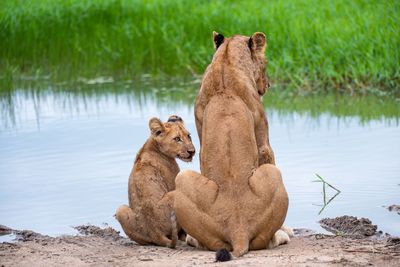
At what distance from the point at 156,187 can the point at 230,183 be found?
881mm

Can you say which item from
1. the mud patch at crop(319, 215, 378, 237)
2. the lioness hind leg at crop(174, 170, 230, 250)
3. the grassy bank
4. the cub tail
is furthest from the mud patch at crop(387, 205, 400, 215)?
the grassy bank

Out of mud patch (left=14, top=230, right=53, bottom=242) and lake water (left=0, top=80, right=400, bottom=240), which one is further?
lake water (left=0, top=80, right=400, bottom=240)

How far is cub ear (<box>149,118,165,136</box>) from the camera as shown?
8953 mm

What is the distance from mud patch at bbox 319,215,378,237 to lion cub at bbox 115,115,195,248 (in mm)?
1309

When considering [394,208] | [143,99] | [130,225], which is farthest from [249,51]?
[143,99]

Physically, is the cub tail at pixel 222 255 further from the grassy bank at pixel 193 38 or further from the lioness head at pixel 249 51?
the grassy bank at pixel 193 38

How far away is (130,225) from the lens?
866 centimetres

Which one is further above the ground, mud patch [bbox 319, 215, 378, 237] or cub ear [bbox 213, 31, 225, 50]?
cub ear [bbox 213, 31, 225, 50]

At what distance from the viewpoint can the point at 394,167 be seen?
11.0 meters

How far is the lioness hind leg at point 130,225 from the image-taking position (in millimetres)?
8656

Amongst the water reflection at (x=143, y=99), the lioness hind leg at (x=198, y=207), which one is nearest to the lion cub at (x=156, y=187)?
the lioness hind leg at (x=198, y=207)

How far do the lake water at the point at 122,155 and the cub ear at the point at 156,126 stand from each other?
1.08 meters

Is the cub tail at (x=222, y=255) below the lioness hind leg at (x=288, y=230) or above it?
above

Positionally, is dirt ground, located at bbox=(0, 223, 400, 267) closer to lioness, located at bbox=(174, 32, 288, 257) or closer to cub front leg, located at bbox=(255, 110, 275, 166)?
lioness, located at bbox=(174, 32, 288, 257)
